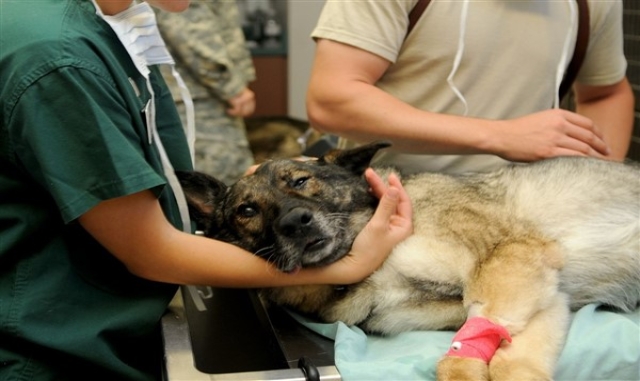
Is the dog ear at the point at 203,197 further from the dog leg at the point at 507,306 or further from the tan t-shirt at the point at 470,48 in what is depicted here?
the dog leg at the point at 507,306

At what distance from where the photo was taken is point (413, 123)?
5.15 ft

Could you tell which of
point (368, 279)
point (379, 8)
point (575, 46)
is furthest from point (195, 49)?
point (368, 279)

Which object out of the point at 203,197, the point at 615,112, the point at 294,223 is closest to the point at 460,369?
the point at 294,223

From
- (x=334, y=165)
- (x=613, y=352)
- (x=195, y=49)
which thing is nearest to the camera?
(x=613, y=352)

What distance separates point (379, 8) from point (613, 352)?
0.91 m

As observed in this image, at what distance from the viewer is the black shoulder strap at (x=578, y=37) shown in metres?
1.62

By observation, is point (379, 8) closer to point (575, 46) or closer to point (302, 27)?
point (575, 46)

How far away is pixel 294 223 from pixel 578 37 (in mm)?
940

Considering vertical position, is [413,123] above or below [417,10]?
below

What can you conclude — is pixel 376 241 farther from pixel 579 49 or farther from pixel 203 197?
pixel 579 49

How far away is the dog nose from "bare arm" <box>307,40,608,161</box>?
1.09 ft

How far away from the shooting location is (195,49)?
9.65 ft

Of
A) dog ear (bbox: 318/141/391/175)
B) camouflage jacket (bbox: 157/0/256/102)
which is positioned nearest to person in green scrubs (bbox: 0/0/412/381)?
dog ear (bbox: 318/141/391/175)

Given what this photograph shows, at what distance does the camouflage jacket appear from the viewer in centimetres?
290
